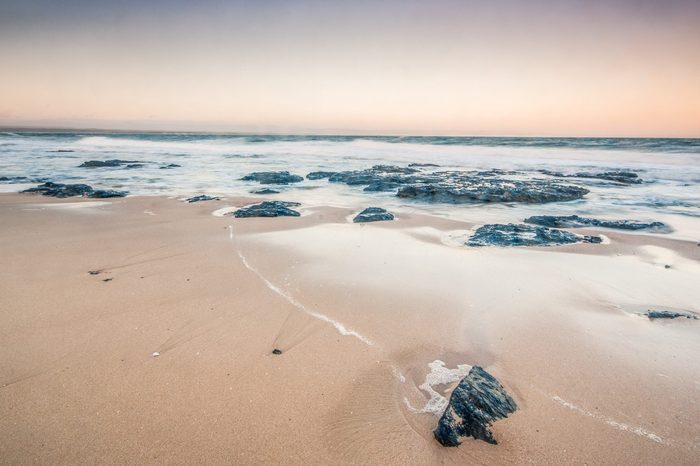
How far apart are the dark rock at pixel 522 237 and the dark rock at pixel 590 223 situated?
1.07m

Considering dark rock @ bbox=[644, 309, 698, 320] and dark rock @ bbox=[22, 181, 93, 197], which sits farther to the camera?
dark rock @ bbox=[22, 181, 93, 197]

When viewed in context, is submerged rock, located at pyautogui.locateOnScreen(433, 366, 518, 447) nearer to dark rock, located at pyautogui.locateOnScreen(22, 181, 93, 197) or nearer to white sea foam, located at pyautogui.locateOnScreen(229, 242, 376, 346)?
white sea foam, located at pyautogui.locateOnScreen(229, 242, 376, 346)

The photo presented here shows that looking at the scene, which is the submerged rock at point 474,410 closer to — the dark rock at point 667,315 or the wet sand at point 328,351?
the wet sand at point 328,351

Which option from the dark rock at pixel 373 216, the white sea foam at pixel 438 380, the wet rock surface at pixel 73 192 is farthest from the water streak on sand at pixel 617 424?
the wet rock surface at pixel 73 192

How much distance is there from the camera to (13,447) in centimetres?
191

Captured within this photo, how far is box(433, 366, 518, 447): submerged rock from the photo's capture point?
2.00 m

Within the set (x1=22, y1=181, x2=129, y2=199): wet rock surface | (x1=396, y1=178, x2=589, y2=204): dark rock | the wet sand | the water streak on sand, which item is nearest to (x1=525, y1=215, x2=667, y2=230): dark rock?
the wet sand

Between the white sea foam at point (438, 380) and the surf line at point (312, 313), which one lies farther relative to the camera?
the surf line at point (312, 313)

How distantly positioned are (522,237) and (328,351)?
13.8 ft

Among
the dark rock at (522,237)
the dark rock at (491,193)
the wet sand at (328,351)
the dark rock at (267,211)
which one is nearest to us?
the wet sand at (328,351)

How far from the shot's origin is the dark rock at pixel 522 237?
5.63 meters

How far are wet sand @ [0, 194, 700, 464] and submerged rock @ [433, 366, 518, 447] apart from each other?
0.22ft

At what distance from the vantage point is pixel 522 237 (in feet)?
18.9

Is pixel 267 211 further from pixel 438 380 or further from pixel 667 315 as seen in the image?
pixel 667 315
